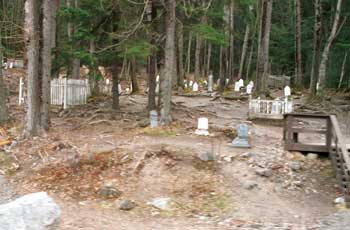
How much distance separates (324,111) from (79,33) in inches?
411

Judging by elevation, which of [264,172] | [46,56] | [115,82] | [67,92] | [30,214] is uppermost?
[46,56]

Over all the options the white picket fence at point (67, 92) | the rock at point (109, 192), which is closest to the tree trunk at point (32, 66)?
the rock at point (109, 192)

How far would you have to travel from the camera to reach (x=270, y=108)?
17578mm

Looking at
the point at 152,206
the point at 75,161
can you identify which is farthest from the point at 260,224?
the point at 75,161

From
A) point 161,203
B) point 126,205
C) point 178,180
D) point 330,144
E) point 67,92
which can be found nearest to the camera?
point 126,205

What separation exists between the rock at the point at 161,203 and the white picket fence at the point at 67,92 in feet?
39.2

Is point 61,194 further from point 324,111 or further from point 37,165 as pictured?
point 324,111

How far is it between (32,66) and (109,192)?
4951 millimetres

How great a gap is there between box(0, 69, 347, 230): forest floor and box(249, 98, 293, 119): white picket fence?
A: 3.45 meters

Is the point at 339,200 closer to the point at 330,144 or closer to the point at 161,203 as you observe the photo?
the point at 330,144

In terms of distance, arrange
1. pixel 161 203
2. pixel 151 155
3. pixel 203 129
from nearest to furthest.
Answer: pixel 161 203, pixel 151 155, pixel 203 129

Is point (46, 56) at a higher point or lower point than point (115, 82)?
higher

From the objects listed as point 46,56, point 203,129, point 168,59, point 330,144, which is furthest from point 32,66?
point 330,144

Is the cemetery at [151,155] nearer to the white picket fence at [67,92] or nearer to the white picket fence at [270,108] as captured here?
the white picket fence at [270,108]
